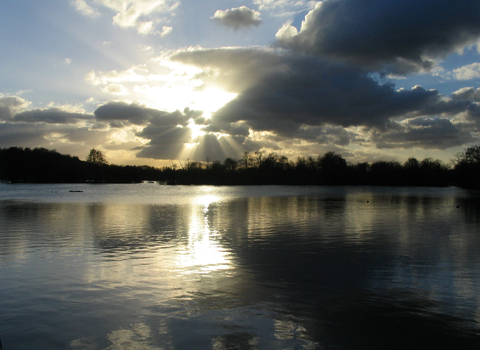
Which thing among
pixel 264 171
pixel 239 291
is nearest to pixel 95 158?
pixel 264 171

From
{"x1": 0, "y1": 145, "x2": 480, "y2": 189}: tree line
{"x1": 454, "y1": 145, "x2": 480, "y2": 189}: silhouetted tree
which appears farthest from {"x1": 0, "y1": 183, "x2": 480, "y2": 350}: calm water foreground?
{"x1": 0, "y1": 145, "x2": 480, "y2": 189}: tree line

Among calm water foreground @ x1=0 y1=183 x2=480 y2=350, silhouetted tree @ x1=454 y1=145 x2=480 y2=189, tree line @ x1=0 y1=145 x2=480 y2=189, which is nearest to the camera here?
calm water foreground @ x1=0 y1=183 x2=480 y2=350

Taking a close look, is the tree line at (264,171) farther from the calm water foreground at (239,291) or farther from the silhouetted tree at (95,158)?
the calm water foreground at (239,291)

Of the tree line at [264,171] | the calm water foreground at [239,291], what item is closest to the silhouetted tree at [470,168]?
the tree line at [264,171]

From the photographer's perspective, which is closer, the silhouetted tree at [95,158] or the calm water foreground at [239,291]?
the calm water foreground at [239,291]

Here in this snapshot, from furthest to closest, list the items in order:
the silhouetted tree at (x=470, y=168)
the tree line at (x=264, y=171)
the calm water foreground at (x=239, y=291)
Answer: the tree line at (x=264, y=171) → the silhouetted tree at (x=470, y=168) → the calm water foreground at (x=239, y=291)

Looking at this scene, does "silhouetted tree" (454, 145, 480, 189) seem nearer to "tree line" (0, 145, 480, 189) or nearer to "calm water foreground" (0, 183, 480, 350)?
"tree line" (0, 145, 480, 189)

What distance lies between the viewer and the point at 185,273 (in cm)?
1117

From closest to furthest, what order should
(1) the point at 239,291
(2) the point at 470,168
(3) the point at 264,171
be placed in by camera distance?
1. (1) the point at 239,291
2. (2) the point at 470,168
3. (3) the point at 264,171

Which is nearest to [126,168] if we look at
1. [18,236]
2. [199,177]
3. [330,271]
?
[199,177]

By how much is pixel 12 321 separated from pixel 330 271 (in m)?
8.80

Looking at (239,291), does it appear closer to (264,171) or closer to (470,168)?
(470,168)

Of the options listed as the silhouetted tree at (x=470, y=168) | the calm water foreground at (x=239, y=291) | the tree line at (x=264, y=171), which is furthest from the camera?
the tree line at (x=264, y=171)

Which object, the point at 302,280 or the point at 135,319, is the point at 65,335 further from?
the point at 302,280
